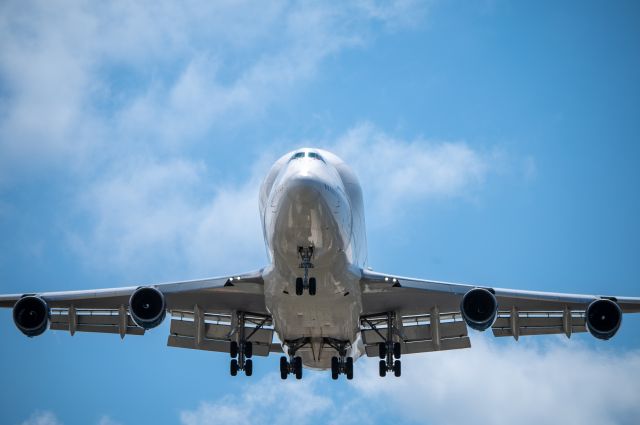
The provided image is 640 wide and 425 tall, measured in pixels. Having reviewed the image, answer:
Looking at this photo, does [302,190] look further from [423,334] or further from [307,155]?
[423,334]

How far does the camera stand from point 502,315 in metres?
30.3

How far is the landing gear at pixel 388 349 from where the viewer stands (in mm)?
29234

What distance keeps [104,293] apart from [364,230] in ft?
26.7

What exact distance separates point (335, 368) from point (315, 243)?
301 inches

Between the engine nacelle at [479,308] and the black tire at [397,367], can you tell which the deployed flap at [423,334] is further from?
the engine nacelle at [479,308]

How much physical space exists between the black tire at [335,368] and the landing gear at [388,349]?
1.49 meters

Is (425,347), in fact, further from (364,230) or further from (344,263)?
(344,263)

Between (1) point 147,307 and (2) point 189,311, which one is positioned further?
(2) point 189,311

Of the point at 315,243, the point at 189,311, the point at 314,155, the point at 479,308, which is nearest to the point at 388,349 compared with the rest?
the point at 479,308

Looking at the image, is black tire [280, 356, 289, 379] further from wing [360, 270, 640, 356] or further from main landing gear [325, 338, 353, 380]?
wing [360, 270, 640, 356]

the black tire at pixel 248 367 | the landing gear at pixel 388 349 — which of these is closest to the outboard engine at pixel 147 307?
the black tire at pixel 248 367

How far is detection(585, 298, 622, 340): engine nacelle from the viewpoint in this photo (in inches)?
1057

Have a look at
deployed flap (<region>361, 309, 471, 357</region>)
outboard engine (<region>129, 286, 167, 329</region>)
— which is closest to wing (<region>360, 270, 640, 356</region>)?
deployed flap (<region>361, 309, 471, 357</region>)

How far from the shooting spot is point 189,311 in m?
30.1
